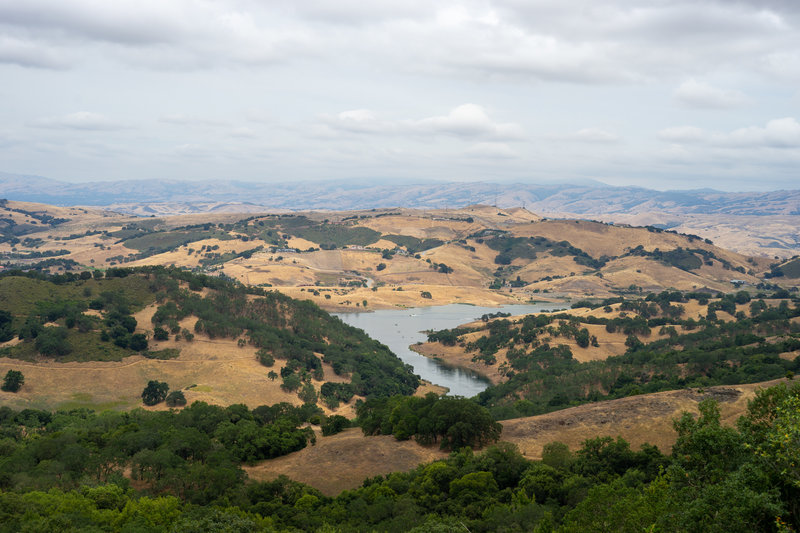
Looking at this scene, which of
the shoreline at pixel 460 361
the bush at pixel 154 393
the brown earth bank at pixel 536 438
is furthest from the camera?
the shoreline at pixel 460 361

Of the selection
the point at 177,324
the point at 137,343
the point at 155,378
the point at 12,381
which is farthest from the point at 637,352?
the point at 12,381

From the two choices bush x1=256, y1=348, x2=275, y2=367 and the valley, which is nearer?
the valley

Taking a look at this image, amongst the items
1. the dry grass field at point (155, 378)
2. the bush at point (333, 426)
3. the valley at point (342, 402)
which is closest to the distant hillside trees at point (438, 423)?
the valley at point (342, 402)

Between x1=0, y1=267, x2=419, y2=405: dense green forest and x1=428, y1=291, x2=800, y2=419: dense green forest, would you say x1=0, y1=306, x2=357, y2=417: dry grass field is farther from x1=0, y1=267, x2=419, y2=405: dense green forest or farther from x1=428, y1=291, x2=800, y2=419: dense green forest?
x1=428, y1=291, x2=800, y2=419: dense green forest

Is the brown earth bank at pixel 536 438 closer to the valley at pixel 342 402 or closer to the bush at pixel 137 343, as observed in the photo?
the valley at pixel 342 402

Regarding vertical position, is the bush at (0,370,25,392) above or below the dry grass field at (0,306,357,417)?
above

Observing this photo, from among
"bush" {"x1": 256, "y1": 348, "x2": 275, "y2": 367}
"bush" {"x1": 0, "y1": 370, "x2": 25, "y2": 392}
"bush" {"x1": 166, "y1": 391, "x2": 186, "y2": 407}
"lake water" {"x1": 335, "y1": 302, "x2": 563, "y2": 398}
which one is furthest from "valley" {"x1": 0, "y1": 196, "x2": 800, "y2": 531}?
"lake water" {"x1": 335, "y1": 302, "x2": 563, "y2": 398}
